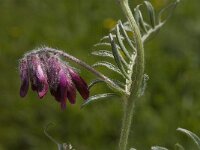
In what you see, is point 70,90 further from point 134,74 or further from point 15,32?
point 15,32

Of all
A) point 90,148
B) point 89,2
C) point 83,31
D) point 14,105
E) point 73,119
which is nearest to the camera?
point 90,148

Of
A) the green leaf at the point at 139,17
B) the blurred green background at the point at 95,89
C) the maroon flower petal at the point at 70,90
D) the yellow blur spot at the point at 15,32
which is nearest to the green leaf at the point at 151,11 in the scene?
the green leaf at the point at 139,17

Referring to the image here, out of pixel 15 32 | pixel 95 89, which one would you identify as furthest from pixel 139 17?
pixel 15 32

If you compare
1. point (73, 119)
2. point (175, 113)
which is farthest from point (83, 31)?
point (175, 113)

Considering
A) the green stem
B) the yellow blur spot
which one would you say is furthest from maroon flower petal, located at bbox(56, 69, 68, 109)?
the yellow blur spot

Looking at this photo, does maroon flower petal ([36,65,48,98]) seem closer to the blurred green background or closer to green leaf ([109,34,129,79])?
green leaf ([109,34,129,79])

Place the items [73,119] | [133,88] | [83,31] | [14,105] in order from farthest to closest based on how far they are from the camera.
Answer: [83,31] < [14,105] < [73,119] < [133,88]

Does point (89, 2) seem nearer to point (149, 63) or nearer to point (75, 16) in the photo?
point (75, 16)
